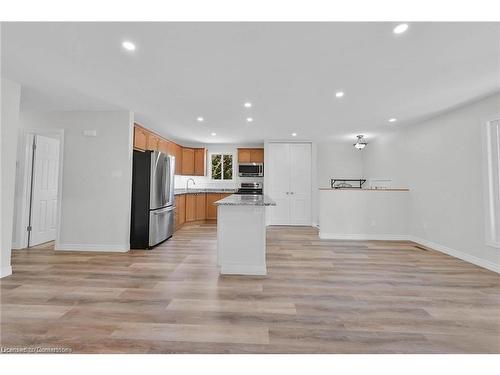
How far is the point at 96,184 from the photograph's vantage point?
4.01 metres

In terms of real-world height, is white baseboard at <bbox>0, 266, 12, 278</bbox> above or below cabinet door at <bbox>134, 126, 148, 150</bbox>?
below

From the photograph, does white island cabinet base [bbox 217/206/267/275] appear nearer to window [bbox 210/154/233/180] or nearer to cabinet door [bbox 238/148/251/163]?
cabinet door [bbox 238/148/251/163]

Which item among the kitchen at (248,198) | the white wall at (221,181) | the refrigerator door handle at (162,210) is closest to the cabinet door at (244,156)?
the white wall at (221,181)

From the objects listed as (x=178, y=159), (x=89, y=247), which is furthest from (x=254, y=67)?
(x=178, y=159)

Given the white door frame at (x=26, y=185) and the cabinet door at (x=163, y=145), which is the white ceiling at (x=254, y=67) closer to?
the white door frame at (x=26, y=185)

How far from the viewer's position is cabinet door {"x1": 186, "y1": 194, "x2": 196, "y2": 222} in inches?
258

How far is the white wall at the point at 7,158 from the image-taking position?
2.79 m

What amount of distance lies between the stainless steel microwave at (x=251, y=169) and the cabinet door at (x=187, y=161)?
1.49 metres

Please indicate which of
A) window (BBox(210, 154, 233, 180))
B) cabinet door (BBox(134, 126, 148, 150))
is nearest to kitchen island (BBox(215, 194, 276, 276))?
cabinet door (BBox(134, 126, 148, 150))

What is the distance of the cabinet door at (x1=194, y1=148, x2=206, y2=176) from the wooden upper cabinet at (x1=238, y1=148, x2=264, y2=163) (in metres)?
1.14

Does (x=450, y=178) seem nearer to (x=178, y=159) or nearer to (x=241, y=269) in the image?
(x=241, y=269)

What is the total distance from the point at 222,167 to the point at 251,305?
5672mm
